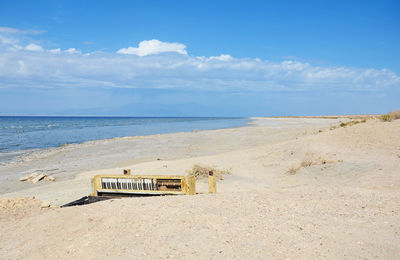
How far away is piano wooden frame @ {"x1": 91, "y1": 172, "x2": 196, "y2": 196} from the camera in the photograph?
8.59m

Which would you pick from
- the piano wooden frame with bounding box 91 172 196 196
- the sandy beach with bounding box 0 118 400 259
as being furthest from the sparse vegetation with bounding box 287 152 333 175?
the piano wooden frame with bounding box 91 172 196 196

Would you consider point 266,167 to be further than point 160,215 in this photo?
Yes

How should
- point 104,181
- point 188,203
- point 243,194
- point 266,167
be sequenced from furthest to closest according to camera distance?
point 266,167, point 104,181, point 243,194, point 188,203

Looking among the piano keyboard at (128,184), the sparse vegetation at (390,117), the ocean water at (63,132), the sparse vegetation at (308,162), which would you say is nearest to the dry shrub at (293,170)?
the sparse vegetation at (308,162)

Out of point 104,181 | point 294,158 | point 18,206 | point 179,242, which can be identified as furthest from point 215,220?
point 294,158

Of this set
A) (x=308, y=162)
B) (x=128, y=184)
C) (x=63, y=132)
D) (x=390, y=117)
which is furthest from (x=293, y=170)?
(x=63, y=132)

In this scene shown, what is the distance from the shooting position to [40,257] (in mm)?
5297

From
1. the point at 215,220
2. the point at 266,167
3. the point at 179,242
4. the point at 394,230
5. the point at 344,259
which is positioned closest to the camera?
the point at 344,259

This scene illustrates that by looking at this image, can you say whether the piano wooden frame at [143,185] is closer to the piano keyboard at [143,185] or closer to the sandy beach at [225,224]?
the piano keyboard at [143,185]

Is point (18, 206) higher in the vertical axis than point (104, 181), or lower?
lower

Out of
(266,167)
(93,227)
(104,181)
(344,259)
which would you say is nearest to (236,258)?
(344,259)

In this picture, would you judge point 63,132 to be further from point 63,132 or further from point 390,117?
point 390,117

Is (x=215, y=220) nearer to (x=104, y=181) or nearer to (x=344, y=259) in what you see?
(x=344, y=259)

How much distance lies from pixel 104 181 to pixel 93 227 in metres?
3.22
